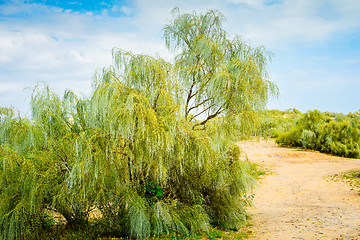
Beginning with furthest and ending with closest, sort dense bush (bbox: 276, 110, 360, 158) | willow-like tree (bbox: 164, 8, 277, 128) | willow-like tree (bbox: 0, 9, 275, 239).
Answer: dense bush (bbox: 276, 110, 360, 158), willow-like tree (bbox: 164, 8, 277, 128), willow-like tree (bbox: 0, 9, 275, 239)

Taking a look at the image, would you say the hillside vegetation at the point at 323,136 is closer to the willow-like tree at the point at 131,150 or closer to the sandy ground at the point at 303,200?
the sandy ground at the point at 303,200

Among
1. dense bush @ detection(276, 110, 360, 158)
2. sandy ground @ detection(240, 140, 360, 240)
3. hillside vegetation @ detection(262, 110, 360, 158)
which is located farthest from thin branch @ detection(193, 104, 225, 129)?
dense bush @ detection(276, 110, 360, 158)

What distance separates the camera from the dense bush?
18.8 m

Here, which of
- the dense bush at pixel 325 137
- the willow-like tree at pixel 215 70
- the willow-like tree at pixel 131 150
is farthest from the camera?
the dense bush at pixel 325 137

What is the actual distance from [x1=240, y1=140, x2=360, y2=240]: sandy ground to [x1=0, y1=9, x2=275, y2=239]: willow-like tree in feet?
4.70

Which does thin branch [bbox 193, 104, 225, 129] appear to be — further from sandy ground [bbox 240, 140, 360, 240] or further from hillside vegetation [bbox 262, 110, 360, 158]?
hillside vegetation [bbox 262, 110, 360, 158]

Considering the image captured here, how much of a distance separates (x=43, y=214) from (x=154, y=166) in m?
2.52

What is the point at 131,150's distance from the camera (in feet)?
18.4

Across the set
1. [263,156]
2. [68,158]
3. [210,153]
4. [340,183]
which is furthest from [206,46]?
[263,156]

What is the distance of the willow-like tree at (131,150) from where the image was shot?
5398 millimetres

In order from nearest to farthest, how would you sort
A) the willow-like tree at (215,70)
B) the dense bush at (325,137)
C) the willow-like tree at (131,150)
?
the willow-like tree at (131,150), the willow-like tree at (215,70), the dense bush at (325,137)

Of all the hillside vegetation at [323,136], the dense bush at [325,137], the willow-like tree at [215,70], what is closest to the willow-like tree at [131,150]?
the willow-like tree at [215,70]

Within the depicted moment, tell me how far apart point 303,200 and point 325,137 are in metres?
11.2

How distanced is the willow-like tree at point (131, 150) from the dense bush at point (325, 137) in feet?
46.6
